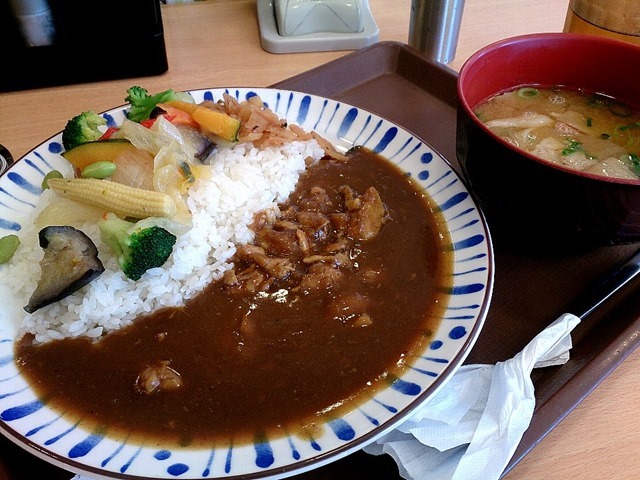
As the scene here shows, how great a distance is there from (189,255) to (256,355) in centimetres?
47

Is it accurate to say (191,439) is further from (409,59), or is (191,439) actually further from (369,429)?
(409,59)

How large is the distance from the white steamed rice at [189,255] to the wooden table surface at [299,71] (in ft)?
2.64

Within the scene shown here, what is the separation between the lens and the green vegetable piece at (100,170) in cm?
178

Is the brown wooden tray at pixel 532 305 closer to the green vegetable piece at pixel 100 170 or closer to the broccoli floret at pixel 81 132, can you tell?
the broccoli floret at pixel 81 132

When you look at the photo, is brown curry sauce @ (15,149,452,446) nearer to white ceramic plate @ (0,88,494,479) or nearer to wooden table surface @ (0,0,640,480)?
white ceramic plate @ (0,88,494,479)

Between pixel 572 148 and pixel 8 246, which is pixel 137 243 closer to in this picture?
pixel 8 246

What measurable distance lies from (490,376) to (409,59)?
174cm

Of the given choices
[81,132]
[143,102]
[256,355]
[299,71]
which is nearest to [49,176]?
[81,132]

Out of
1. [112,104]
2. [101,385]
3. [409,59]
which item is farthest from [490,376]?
[112,104]

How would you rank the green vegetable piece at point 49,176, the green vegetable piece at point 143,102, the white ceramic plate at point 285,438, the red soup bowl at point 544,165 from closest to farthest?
the white ceramic plate at point 285,438 → the red soup bowl at point 544,165 → the green vegetable piece at point 49,176 → the green vegetable piece at point 143,102

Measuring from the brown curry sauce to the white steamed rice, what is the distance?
0.05 m

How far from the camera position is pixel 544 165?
147cm

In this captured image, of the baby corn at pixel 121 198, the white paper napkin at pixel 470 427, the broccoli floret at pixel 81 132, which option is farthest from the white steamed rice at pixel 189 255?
the white paper napkin at pixel 470 427

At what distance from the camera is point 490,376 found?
1.39 meters
